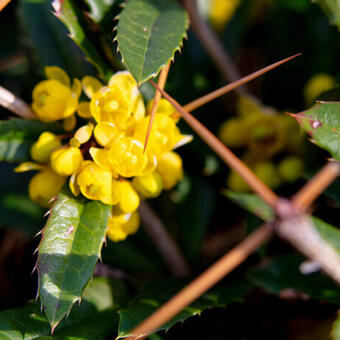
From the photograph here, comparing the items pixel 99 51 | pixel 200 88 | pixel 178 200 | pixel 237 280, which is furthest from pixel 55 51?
pixel 237 280

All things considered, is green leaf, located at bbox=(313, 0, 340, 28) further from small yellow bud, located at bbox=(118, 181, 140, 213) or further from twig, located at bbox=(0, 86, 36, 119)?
twig, located at bbox=(0, 86, 36, 119)

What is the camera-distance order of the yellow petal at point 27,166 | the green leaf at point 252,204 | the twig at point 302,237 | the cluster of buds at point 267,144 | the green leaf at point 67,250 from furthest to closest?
the cluster of buds at point 267,144 → the green leaf at point 252,204 → the yellow petal at point 27,166 → the green leaf at point 67,250 → the twig at point 302,237

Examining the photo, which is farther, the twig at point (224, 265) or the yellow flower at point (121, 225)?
the yellow flower at point (121, 225)

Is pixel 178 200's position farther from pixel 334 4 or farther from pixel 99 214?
pixel 334 4

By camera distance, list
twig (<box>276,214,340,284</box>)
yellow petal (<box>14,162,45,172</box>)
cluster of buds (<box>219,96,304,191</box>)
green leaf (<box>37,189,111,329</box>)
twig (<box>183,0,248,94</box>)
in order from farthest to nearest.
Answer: twig (<box>183,0,248,94</box>)
cluster of buds (<box>219,96,304,191</box>)
yellow petal (<box>14,162,45,172</box>)
green leaf (<box>37,189,111,329</box>)
twig (<box>276,214,340,284</box>)

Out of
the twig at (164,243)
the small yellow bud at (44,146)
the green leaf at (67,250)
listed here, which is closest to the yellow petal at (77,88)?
the small yellow bud at (44,146)

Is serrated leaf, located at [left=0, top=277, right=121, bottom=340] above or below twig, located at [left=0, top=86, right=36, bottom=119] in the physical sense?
below

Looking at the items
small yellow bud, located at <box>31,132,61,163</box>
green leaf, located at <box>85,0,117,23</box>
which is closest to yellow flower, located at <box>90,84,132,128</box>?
small yellow bud, located at <box>31,132,61,163</box>

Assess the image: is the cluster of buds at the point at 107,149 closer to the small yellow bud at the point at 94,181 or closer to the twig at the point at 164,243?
the small yellow bud at the point at 94,181
